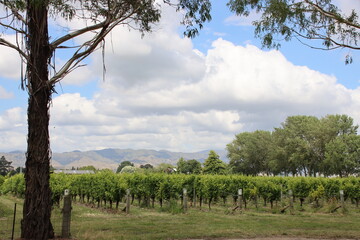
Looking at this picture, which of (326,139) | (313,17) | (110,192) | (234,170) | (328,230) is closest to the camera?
(328,230)

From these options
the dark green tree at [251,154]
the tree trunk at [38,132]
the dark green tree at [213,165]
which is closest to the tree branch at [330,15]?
the tree trunk at [38,132]

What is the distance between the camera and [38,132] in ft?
32.3

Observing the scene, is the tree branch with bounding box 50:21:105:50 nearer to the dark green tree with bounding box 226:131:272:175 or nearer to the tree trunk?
the tree trunk

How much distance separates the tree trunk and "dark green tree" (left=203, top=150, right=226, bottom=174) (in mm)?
65818

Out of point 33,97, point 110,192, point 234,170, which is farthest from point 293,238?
point 234,170

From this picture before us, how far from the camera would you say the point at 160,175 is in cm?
2578

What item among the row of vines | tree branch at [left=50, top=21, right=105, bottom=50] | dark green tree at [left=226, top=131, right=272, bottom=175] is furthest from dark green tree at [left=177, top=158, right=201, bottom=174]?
tree branch at [left=50, top=21, right=105, bottom=50]

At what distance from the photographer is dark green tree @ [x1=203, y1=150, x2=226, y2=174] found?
74938 millimetres

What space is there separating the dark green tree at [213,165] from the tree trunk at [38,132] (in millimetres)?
65818

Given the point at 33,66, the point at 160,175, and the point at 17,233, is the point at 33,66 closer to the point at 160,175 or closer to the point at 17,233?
the point at 17,233

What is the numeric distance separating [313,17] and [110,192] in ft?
48.1

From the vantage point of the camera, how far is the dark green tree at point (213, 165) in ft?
246

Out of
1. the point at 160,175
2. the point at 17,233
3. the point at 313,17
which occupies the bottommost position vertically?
the point at 17,233

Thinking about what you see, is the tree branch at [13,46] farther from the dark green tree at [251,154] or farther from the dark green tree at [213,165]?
the dark green tree at [251,154]
